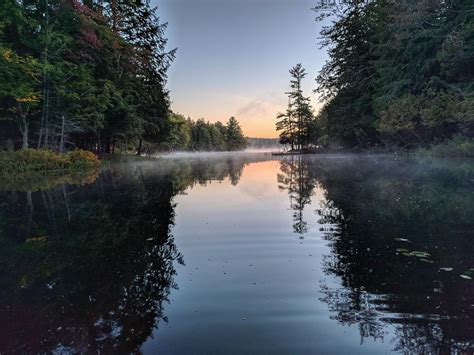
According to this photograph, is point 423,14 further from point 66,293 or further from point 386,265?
point 66,293

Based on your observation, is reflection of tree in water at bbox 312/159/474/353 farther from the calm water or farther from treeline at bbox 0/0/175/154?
treeline at bbox 0/0/175/154

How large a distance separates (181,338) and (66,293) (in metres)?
1.67

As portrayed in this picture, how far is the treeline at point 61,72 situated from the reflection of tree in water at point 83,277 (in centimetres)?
1740

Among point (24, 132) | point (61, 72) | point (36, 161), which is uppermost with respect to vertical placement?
point (61, 72)

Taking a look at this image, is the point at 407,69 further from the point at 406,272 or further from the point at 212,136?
the point at 212,136

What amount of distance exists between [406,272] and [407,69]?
90.2ft

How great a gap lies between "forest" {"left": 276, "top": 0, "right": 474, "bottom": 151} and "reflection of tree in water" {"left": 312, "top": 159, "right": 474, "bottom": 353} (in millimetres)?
15624

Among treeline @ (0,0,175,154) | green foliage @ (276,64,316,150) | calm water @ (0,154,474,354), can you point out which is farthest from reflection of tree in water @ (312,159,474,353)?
green foliage @ (276,64,316,150)

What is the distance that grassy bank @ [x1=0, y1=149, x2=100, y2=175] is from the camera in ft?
61.2

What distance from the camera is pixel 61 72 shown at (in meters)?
22.9

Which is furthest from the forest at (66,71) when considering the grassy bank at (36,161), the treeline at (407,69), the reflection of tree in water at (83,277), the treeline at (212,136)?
the treeline at (212,136)

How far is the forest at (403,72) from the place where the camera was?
69.9 ft

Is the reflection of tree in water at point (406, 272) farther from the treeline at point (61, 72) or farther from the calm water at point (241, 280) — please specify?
the treeline at point (61, 72)

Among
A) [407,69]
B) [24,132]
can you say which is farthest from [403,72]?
[24,132]
